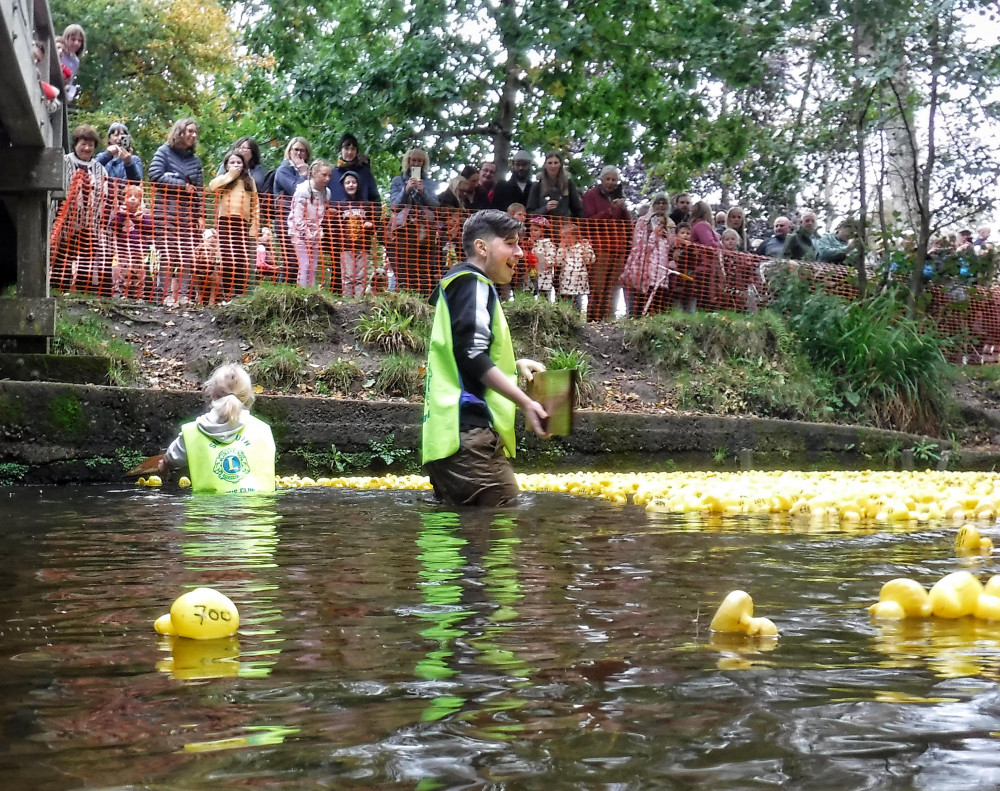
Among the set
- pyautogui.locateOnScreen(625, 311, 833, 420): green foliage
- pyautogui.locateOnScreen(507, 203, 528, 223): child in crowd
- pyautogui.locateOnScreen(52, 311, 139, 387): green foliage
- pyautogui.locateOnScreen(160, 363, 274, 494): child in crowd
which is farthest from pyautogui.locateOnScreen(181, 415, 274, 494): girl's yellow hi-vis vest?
pyautogui.locateOnScreen(625, 311, 833, 420): green foliage

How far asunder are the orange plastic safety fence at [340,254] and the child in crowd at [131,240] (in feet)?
0.04

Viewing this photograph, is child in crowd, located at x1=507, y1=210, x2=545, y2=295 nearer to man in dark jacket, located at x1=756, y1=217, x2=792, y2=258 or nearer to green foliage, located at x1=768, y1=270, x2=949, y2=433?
green foliage, located at x1=768, y1=270, x2=949, y2=433

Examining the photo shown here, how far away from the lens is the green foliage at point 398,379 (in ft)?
36.2

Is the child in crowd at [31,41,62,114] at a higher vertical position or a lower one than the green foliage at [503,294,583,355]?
higher

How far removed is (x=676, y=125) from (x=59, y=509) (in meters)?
11.1

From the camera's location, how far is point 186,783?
148 cm

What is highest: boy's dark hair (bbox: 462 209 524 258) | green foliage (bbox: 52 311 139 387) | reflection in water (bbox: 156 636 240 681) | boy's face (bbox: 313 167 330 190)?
boy's face (bbox: 313 167 330 190)

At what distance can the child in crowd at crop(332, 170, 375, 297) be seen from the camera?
12.5 metres

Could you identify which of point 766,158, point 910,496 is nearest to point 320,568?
point 910,496

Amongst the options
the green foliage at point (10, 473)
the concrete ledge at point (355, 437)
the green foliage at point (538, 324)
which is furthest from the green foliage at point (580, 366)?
the green foliage at point (10, 473)

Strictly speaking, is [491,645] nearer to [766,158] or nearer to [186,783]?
[186,783]

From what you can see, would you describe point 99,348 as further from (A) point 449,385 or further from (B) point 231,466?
(A) point 449,385

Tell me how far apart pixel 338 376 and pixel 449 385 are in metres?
5.36

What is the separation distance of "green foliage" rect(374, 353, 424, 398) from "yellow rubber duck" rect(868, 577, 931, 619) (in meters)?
8.53
